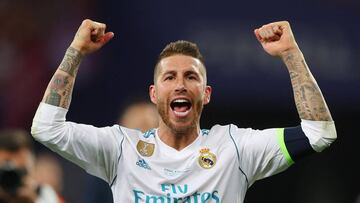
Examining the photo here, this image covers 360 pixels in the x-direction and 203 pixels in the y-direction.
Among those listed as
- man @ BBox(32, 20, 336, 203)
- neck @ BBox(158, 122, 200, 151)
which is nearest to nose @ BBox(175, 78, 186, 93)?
man @ BBox(32, 20, 336, 203)

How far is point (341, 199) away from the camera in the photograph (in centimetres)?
869

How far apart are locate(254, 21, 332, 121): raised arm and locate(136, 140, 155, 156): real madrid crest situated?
2.60 ft

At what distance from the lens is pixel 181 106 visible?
4.18 m

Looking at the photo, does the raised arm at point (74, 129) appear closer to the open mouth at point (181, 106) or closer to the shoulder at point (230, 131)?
the open mouth at point (181, 106)

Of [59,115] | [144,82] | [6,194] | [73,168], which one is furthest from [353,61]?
[6,194]

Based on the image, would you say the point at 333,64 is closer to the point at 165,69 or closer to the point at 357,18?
the point at 357,18

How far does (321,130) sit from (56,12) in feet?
17.6

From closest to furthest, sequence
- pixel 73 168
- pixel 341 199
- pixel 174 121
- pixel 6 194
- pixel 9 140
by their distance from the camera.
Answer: pixel 6 194 < pixel 9 140 < pixel 174 121 < pixel 73 168 < pixel 341 199

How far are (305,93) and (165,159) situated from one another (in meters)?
0.79

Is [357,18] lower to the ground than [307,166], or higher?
higher

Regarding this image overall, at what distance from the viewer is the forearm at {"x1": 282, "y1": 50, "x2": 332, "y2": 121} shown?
12.9ft

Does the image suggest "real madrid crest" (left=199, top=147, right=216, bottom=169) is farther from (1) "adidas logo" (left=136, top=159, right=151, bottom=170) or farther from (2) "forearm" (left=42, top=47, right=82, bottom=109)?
(2) "forearm" (left=42, top=47, right=82, bottom=109)

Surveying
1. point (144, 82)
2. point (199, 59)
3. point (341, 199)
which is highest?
point (199, 59)

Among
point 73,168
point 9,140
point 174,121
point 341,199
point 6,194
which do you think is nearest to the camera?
point 6,194
